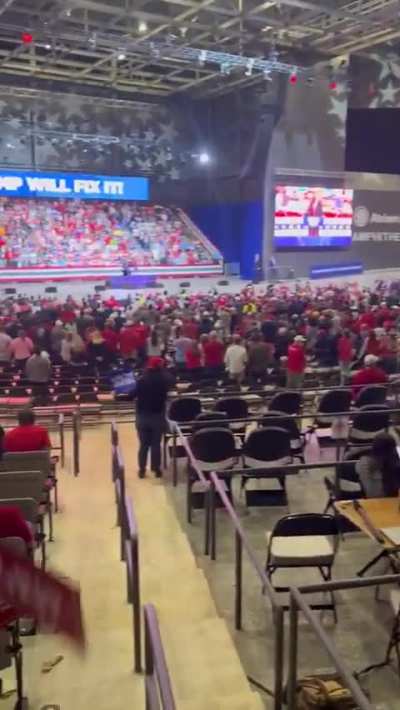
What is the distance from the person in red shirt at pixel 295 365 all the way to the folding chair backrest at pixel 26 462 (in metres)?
5.49

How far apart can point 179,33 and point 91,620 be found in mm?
18744

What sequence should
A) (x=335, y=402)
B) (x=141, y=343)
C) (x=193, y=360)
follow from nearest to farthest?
(x=335, y=402), (x=193, y=360), (x=141, y=343)

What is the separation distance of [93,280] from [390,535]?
21451mm

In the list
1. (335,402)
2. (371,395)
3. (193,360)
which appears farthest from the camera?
(193,360)

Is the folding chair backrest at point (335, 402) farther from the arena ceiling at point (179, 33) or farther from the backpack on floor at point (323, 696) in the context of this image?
the arena ceiling at point (179, 33)

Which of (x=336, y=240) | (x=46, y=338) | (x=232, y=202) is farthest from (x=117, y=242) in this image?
(x=46, y=338)

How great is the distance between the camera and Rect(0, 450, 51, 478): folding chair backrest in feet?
18.4

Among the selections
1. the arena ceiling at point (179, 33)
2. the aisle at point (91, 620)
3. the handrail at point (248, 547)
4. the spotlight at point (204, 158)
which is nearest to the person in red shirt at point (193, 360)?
Result: the aisle at point (91, 620)

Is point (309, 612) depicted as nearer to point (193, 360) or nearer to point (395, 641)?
point (395, 641)

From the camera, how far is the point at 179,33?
64.1 ft

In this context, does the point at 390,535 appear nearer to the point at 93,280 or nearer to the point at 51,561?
the point at 51,561

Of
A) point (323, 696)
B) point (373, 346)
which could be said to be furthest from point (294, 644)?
point (373, 346)

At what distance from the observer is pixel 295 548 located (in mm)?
4465

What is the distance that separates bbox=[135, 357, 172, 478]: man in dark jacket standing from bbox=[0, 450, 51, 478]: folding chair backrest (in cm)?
207
